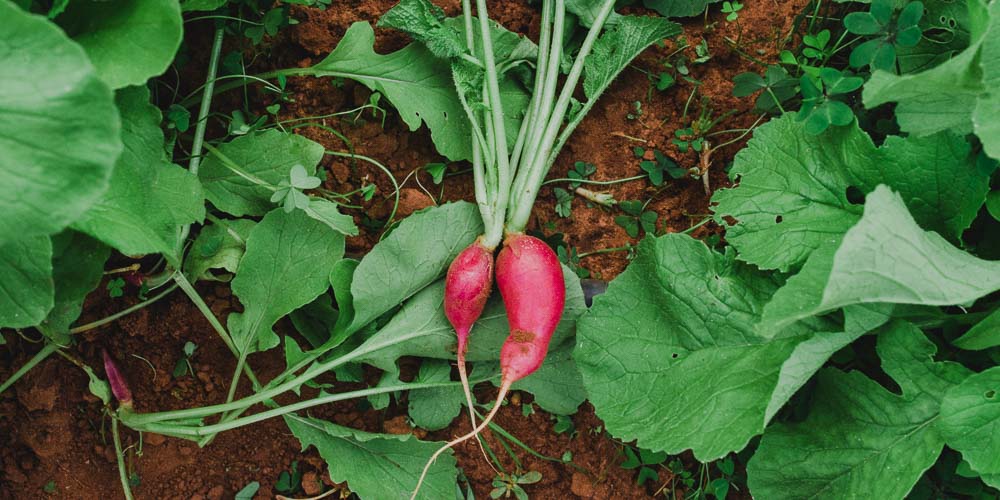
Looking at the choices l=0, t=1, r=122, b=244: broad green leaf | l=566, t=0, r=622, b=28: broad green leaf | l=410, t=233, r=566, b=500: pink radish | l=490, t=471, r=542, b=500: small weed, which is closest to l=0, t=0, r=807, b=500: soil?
l=490, t=471, r=542, b=500: small weed

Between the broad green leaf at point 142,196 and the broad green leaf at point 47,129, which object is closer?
the broad green leaf at point 47,129

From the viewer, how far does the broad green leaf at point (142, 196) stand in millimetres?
1450

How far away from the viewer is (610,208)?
203 centimetres

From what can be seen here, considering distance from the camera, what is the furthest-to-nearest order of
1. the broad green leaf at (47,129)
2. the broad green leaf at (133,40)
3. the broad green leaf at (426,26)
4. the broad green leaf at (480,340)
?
the broad green leaf at (480,340) < the broad green leaf at (426,26) < the broad green leaf at (133,40) < the broad green leaf at (47,129)

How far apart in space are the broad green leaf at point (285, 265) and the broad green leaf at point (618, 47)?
0.70m

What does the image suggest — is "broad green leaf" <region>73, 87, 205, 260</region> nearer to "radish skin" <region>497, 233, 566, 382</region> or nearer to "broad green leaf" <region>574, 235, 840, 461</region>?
"radish skin" <region>497, 233, 566, 382</region>

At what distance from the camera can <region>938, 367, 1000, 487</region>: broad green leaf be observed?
154cm

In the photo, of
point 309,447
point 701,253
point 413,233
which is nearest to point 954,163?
point 701,253

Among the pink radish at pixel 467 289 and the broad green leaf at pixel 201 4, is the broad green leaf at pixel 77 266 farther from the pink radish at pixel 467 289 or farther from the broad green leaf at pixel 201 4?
the pink radish at pixel 467 289

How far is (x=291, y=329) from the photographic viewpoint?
202 centimetres

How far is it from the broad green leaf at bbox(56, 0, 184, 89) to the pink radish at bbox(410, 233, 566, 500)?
0.82 meters

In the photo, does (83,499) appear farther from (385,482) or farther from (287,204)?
(287,204)

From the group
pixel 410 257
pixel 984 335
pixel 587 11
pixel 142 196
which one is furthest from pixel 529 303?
pixel 984 335

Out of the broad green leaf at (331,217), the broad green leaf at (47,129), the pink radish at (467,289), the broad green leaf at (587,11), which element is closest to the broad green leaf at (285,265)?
the broad green leaf at (331,217)
